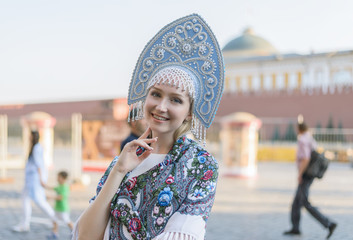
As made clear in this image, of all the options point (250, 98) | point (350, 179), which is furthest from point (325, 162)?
point (250, 98)

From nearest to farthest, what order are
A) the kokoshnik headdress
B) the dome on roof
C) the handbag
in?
1. the kokoshnik headdress
2. the handbag
3. the dome on roof

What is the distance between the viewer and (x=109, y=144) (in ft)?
35.0

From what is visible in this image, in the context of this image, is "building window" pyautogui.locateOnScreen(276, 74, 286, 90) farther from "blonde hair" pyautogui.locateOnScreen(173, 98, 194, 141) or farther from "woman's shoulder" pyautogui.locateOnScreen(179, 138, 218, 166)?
"woman's shoulder" pyautogui.locateOnScreen(179, 138, 218, 166)

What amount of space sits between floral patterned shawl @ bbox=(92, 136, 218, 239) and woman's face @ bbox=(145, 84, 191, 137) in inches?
4.3

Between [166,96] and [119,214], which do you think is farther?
[166,96]

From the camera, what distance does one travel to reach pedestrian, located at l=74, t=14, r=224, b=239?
139 centimetres

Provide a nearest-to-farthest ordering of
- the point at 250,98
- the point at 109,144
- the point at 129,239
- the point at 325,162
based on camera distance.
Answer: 1. the point at 129,239
2. the point at 325,162
3. the point at 109,144
4. the point at 250,98

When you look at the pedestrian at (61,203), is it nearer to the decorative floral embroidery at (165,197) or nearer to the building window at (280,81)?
the decorative floral embroidery at (165,197)

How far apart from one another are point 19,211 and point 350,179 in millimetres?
9871

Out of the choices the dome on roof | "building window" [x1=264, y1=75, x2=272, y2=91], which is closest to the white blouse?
"building window" [x1=264, y1=75, x2=272, y2=91]

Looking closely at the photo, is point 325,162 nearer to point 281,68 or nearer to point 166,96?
point 166,96

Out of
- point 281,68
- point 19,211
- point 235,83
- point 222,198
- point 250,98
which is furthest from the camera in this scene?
point 235,83

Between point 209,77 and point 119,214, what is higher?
point 209,77

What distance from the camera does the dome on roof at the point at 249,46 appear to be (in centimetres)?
4419
